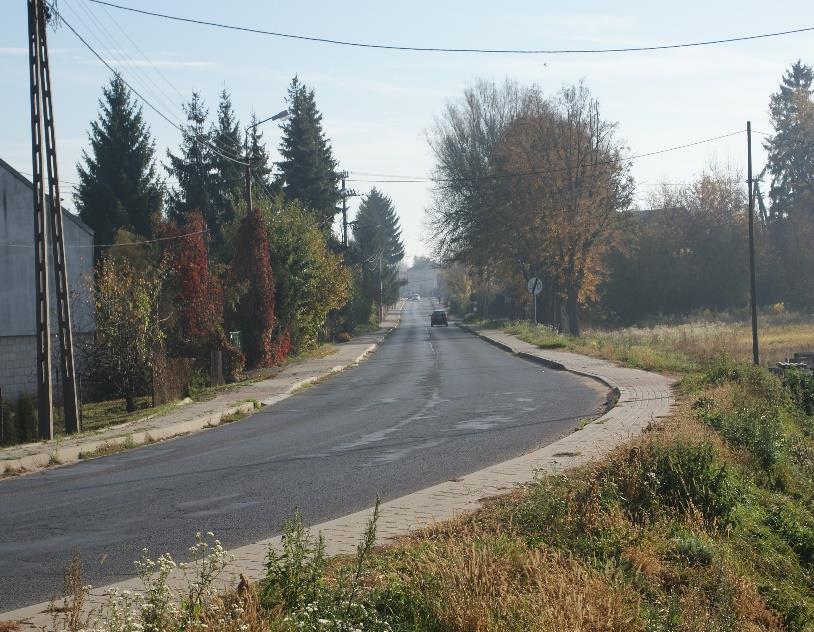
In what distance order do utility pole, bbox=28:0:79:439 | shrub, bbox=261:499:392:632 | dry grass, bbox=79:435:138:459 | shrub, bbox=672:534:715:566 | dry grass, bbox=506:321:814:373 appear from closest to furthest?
shrub, bbox=261:499:392:632 < shrub, bbox=672:534:715:566 < dry grass, bbox=79:435:138:459 < utility pole, bbox=28:0:79:439 < dry grass, bbox=506:321:814:373

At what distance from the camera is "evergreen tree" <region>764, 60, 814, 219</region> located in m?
73.8

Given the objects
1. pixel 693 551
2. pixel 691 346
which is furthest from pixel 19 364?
pixel 693 551

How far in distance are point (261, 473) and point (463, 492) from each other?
3446mm

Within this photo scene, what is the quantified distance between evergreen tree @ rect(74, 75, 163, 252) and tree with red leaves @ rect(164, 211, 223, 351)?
21801 mm

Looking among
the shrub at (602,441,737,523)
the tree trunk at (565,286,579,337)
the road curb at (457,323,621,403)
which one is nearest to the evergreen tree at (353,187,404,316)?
the tree trunk at (565,286,579,337)

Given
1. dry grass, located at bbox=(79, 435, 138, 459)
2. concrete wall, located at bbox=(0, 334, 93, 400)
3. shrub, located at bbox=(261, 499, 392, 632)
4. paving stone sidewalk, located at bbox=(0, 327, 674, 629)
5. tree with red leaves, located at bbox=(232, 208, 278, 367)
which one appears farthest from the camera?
tree with red leaves, located at bbox=(232, 208, 278, 367)

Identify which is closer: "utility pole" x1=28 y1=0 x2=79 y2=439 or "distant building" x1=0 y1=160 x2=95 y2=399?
"utility pole" x1=28 y1=0 x2=79 y2=439

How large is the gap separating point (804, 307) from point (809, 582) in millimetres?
64242

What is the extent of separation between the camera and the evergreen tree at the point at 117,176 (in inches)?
2016

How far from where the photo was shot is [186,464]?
13.6 meters

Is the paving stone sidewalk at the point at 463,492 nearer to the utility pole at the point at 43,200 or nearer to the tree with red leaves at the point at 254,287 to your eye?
the utility pole at the point at 43,200

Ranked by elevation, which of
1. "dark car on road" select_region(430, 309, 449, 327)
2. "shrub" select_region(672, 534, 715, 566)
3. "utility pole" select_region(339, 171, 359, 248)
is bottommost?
"dark car on road" select_region(430, 309, 449, 327)

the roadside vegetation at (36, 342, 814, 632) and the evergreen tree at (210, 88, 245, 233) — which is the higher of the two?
the evergreen tree at (210, 88, 245, 233)

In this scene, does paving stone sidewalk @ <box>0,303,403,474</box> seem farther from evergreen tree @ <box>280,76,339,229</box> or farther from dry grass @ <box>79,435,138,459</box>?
evergreen tree @ <box>280,76,339,229</box>
